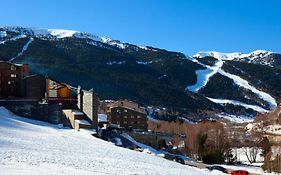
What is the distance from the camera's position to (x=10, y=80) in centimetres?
6022

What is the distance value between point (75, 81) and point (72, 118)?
13541cm

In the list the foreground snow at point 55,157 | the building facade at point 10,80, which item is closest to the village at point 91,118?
the building facade at point 10,80

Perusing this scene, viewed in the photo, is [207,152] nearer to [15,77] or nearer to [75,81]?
[15,77]

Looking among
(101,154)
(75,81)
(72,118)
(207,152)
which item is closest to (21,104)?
(72,118)

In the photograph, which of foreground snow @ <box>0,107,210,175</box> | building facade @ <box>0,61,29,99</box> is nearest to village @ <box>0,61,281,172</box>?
building facade @ <box>0,61,29,99</box>

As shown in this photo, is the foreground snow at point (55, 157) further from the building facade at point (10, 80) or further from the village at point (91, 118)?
the building facade at point (10, 80)

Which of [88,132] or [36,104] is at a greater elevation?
[36,104]

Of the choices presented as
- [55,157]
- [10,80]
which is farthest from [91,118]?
[55,157]

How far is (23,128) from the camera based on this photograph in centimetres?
3984

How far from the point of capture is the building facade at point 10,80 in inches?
2343

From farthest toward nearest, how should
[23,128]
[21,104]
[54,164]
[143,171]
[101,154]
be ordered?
[21,104] < [23,128] < [101,154] < [143,171] < [54,164]

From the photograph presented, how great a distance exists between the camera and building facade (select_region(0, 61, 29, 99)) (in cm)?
5950

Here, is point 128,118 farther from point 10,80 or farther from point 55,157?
point 55,157

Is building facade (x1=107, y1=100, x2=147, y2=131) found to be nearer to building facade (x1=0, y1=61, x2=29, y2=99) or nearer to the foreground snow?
building facade (x1=0, y1=61, x2=29, y2=99)
